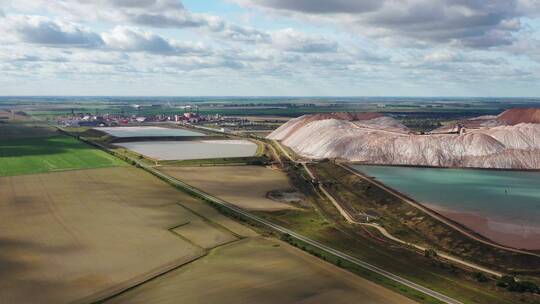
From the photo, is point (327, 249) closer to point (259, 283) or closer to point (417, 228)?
point (259, 283)

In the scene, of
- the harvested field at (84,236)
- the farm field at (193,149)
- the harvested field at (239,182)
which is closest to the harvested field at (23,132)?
the farm field at (193,149)

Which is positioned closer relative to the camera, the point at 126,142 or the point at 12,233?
the point at 12,233

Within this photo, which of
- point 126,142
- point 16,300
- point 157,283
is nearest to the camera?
point 16,300

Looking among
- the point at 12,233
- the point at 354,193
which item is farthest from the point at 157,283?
the point at 354,193

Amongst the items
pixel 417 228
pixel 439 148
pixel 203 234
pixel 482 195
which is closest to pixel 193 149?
pixel 439 148

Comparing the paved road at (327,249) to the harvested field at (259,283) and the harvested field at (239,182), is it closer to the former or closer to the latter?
the harvested field at (239,182)

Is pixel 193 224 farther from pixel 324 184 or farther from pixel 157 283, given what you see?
A: pixel 324 184
